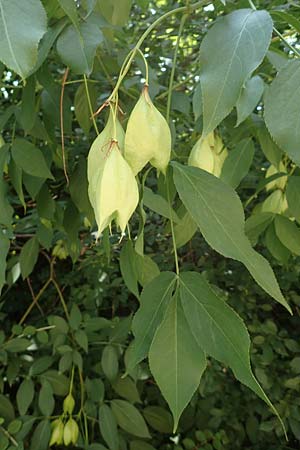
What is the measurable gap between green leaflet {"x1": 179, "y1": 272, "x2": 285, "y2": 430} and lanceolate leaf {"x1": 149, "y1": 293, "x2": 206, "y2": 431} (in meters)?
0.01

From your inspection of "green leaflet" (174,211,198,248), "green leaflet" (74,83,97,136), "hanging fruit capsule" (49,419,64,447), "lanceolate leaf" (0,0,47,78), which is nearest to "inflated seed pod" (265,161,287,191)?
"green leaflet" (174,211,198,248)

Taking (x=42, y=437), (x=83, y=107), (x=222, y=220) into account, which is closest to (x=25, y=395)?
(x=42, y=437)

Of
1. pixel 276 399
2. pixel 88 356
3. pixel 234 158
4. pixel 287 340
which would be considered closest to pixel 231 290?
pixel 287 340

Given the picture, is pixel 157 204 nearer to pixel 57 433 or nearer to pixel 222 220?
pixel 222 220

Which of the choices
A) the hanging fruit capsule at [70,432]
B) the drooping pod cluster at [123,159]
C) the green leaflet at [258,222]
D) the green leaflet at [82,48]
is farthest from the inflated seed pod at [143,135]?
the hanging fruit capsule at [70,432]

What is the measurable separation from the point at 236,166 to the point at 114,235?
61 cm

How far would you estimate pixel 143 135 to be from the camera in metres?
0.43

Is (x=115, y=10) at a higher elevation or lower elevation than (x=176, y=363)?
higher

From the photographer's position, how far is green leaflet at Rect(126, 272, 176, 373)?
1.73ft

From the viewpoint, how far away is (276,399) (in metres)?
1.47

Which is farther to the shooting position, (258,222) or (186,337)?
(258,222)

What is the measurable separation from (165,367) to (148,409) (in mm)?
1014

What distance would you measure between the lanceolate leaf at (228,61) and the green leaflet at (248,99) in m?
0.17

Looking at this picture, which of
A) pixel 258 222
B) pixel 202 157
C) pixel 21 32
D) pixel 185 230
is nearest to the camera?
pixel 21 32
